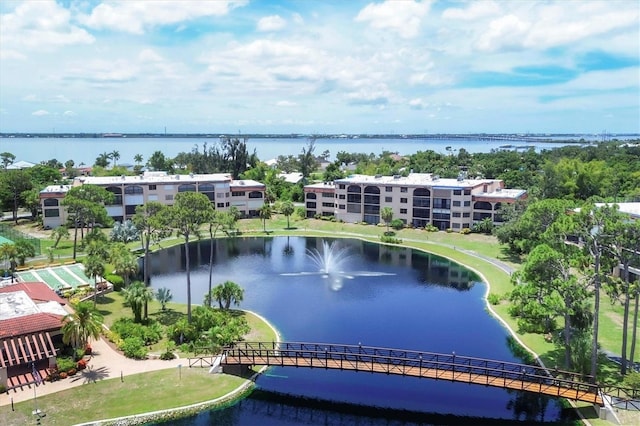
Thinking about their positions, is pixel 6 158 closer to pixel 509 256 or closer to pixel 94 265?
pixel 94 265

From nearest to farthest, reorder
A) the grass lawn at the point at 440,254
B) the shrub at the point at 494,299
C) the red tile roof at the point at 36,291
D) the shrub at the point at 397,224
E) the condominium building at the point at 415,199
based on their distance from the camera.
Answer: the grass lawn at the point at 440,254, the red tile roof at the point at 36,291, the shrub at the point at 494,299, the condominium building at the point at 415,199, the shrub at the point at 397,224

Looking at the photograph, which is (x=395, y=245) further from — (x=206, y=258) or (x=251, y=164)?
(x=251, y=164)

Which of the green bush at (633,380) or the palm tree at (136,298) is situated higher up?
the palm tree at (136,298)

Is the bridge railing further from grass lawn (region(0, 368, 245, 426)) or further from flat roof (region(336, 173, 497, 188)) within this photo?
flat roof (region(336, 173, 497, 188))

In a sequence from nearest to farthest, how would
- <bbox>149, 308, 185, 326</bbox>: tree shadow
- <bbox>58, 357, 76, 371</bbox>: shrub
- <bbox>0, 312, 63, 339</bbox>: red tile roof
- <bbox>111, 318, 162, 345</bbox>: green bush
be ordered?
<bbox>0, 312, 63, 339</bbox>: red tile roof
<bbox>58, 357, 76, 371</bbox>: shrub
<bbox>111, 318, 162, 345</bbox>: green bush
<bbox>149, 308, 185, 326</bbox>: tree shadow

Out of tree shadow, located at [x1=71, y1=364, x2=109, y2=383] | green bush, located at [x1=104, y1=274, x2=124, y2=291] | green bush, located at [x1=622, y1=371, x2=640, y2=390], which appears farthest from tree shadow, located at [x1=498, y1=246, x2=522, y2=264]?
tree shadow, located at [x1=71, y1=364, x2=109, y2=383]

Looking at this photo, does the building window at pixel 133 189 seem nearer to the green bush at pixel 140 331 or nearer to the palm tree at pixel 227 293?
the palm tree at pixel 227 293

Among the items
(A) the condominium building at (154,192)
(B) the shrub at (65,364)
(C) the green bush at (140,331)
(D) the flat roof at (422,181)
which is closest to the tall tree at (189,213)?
(C) the green bush at (140,331)
